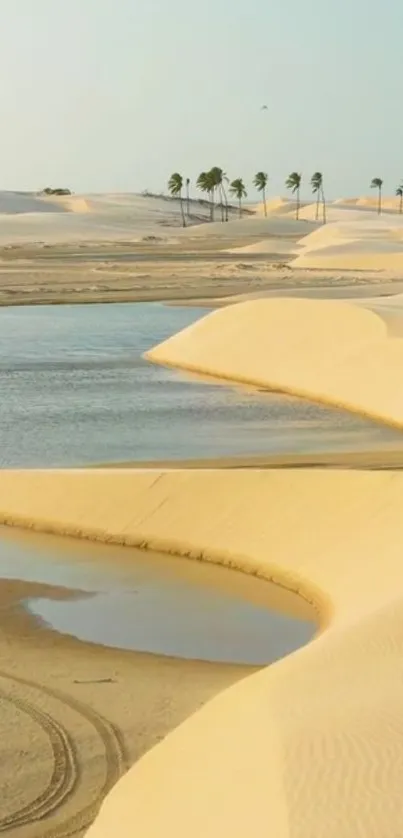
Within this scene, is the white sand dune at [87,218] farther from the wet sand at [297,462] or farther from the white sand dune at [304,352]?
the wet sand at [297,462]

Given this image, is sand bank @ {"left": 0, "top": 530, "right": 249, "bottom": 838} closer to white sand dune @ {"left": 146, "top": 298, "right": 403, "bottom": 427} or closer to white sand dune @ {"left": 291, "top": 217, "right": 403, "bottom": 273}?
white sand dune @ {"left": 146, "top": 298, "right": 403, "bottom": 427}

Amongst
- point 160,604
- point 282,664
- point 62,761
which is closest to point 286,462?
point 160,604

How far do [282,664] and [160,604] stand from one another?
3278mm

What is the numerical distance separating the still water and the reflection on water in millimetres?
4960

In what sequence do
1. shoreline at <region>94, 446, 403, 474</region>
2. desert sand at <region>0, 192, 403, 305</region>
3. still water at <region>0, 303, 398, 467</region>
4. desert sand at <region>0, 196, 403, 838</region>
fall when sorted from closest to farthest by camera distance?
desert sand at <region>0, 196, 403, 838</region>
shoreline at <region>94, 446, 403, 474</region>
still water at <region>0, 303, 398, 467</region>
desert sand at <region>0, 192, 403, 305</region>

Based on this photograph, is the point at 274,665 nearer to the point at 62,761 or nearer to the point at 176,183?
the point at 62,761

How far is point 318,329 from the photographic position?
28750 millimetres

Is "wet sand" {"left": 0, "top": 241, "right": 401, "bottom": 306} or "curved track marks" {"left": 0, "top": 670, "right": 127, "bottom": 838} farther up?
"curved track marks" {"left": 0, "top": 670, "right": 127, "bottom": 838}

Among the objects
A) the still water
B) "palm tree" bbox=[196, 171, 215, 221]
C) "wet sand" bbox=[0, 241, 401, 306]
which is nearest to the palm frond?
"palm tree" bbox=[196, 171, 215, 221]

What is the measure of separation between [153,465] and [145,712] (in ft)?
29.9

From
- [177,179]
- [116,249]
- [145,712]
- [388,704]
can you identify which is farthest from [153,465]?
[177,179]

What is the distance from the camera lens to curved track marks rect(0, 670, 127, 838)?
25.3ft

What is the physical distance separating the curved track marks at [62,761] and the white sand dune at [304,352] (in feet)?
42.3

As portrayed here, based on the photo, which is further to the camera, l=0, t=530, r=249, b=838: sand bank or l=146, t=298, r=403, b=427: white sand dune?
l=146, t=298, r=403, b=427: white sand dune
